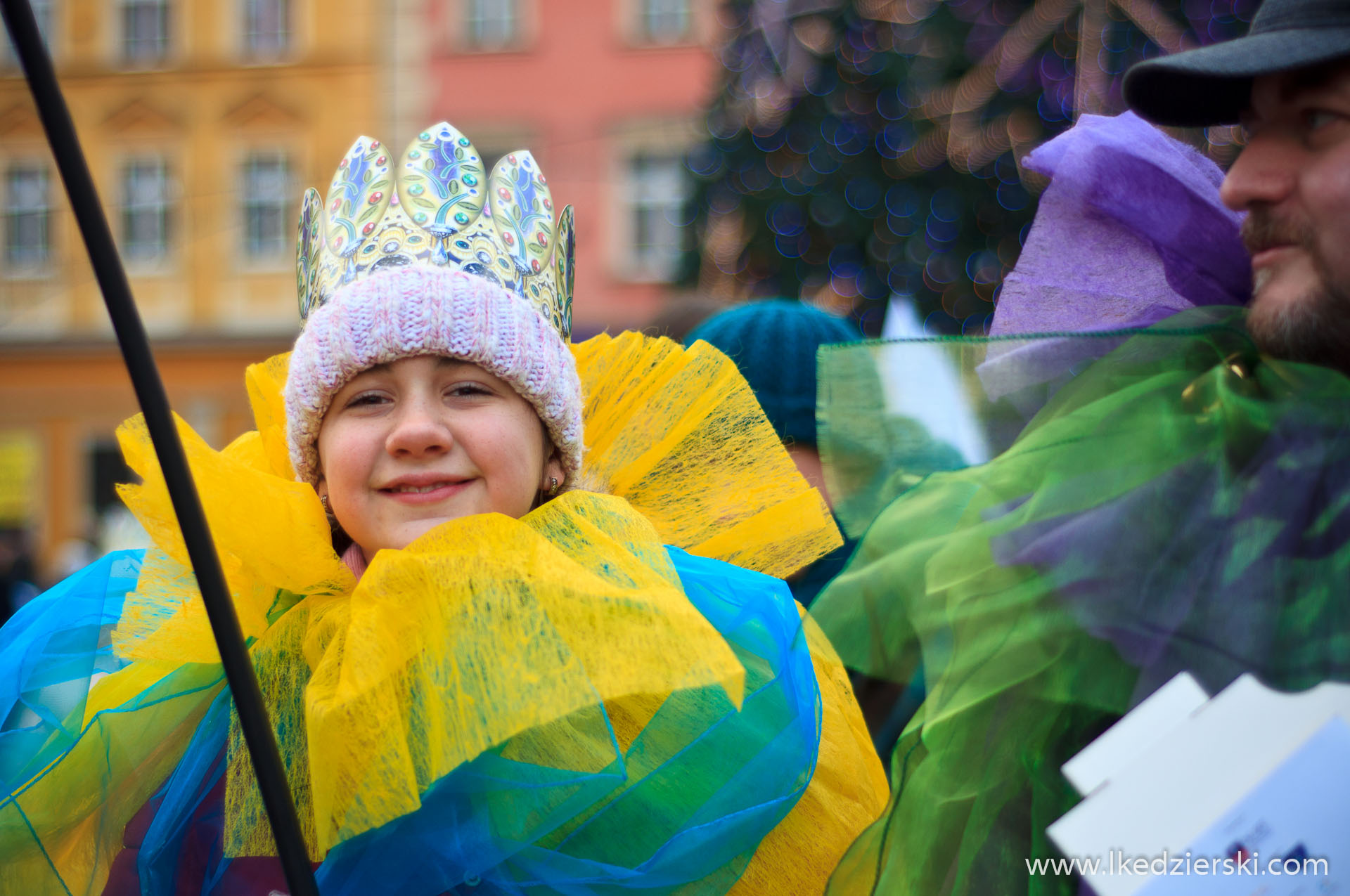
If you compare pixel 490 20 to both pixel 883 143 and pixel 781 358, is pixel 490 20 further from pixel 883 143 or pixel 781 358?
pixel 781 358

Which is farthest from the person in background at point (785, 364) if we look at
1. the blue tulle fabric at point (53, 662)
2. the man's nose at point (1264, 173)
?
the blue tulle fabric at point (53, 662)

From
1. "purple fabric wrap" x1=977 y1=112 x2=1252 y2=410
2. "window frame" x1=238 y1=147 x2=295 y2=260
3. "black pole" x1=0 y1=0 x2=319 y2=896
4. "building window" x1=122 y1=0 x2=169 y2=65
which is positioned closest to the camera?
"black pole" x1=0 y1=0 x2=319 y2=896

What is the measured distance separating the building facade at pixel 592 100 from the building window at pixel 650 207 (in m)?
0.01

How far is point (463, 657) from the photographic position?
4.28 feet

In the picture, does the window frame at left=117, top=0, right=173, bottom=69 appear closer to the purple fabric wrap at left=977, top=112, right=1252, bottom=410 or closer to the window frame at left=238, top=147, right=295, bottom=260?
the window frame at left=238, top=147, right=295, bottom=260

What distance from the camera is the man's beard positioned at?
3.99 ft

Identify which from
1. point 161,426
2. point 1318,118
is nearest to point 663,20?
point 1318,118

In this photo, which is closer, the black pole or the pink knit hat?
the black pole

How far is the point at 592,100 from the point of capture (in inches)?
618

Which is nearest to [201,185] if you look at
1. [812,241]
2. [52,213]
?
[52,213]

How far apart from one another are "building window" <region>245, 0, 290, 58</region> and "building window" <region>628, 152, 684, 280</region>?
15.9ft

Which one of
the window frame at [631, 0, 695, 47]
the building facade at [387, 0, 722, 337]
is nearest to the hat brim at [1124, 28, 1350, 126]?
the building facade at [387, 0, 722, 337]

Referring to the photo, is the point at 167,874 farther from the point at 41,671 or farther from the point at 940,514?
the point at 940,514

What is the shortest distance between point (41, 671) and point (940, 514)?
1.19m
